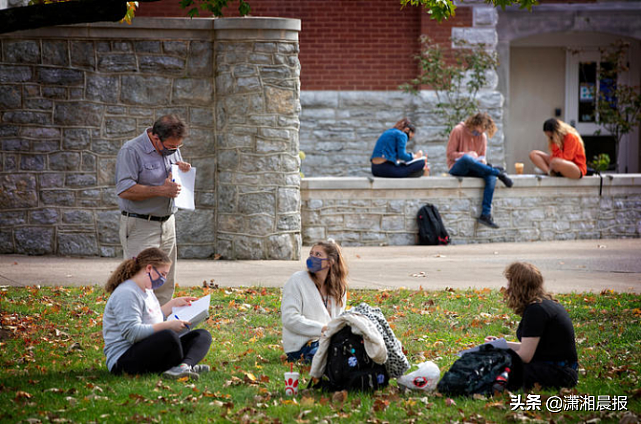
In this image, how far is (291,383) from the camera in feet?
17.7

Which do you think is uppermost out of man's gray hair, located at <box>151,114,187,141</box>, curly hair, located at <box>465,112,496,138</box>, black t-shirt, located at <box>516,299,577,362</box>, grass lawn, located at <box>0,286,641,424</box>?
curly hair, located at <box>465,112,496,138</box>

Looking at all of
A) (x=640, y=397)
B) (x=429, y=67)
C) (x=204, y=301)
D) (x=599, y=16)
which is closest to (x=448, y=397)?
(x=640, y=397)

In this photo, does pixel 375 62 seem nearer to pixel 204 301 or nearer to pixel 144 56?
pixel 144 56

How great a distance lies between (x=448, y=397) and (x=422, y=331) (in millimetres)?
2057

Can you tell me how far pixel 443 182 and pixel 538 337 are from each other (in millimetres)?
7578

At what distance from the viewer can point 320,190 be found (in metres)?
12.4

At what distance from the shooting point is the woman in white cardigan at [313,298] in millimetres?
6094

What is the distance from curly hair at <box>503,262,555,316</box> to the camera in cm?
545

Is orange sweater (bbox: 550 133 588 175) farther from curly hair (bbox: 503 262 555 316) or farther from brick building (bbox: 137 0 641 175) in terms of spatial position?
curly hair (bbox: 503 262 555 316)

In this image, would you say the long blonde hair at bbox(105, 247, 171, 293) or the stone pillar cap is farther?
the stone pillar cap

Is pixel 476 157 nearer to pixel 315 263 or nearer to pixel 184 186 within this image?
pixel 184 186

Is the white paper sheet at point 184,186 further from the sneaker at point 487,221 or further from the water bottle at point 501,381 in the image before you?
the sneaker at point 487,221

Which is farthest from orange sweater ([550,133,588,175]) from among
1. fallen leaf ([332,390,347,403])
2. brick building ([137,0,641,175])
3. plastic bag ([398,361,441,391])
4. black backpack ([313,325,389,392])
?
fallen leaf ([332,390,347,403])

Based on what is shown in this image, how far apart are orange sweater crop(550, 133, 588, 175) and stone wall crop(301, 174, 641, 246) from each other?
0.90ft
